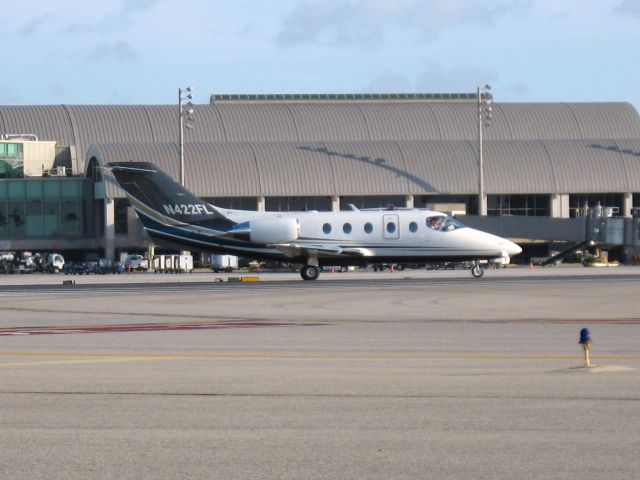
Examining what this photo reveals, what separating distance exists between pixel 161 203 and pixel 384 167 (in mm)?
40014

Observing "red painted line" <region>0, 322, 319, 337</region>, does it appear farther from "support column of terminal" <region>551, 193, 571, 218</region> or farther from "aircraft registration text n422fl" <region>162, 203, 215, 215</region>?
"support column of terminal" <region>551, 193, 571, 218</region>

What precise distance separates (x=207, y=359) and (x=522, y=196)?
7580 cm

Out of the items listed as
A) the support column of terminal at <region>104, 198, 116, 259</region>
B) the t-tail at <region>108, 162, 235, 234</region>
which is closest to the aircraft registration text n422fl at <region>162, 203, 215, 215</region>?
the t-tail at <region>108, 162, 235, 234</region>

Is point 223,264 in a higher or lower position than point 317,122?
lower

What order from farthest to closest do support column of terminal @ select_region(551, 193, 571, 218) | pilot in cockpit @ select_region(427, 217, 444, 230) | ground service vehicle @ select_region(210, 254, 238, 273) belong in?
support column of terminal @ select_region(551, 193, 571, 218)
ground service vehicle @ select_region(210, 254, 238, 273)
pilot in cockpit @ select_region(427, 217, 444, 230)

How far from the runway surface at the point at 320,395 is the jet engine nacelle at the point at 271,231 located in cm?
2300

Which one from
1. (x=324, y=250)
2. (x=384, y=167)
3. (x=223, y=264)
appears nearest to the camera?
(x=324, y=250)

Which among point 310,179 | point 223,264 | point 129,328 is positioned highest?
point 310,179

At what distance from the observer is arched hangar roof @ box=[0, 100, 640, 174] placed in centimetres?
10456

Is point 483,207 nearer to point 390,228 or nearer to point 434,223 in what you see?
point 434,223

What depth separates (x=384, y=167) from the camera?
93625mm

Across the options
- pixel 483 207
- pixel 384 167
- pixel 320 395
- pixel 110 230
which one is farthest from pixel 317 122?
pixel 320 395

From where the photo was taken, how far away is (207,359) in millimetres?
20922

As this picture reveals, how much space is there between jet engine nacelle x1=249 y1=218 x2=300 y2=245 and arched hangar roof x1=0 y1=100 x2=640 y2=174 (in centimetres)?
4569
